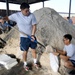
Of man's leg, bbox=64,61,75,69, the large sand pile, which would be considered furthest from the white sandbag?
man's leg, bbox=64,61,75,69

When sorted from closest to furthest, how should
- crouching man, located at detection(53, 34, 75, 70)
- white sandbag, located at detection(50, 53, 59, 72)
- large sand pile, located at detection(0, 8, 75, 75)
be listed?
crouching man, located at detection(53, 34, 75, 70), white sandbag, located at detection(50, 53, 59, 72), large sand pile, located at detection(0, 8, 75, 75)

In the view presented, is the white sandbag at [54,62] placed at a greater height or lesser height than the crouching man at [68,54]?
lesser

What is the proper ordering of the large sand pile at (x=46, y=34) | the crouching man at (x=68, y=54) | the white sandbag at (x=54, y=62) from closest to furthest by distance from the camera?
the crouching man at (x=68, y=54), the white sandbag at (x=54, y=62), the large sand pile at (x=46, y=34)

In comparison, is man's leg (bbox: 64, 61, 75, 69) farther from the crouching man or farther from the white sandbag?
the white sandbag

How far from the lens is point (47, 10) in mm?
7844

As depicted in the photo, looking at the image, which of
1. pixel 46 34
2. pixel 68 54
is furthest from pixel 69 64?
pixel 46 34

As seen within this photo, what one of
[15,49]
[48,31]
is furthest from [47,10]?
[15,49]

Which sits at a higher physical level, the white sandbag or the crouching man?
the crouching man

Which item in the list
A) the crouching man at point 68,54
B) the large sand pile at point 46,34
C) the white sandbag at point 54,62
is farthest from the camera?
the large sand pile at point 46,34

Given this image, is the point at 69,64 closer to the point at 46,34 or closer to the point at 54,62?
the point at 54,62

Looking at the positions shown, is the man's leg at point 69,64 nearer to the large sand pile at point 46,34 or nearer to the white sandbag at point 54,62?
the white sandbag at point 54,62

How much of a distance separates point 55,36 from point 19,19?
1994 millimetres

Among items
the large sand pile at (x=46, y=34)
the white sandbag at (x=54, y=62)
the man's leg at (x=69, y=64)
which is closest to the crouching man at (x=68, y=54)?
the man's leg at (x=69, y=64)

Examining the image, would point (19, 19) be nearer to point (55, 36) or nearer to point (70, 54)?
point (70, 54)
